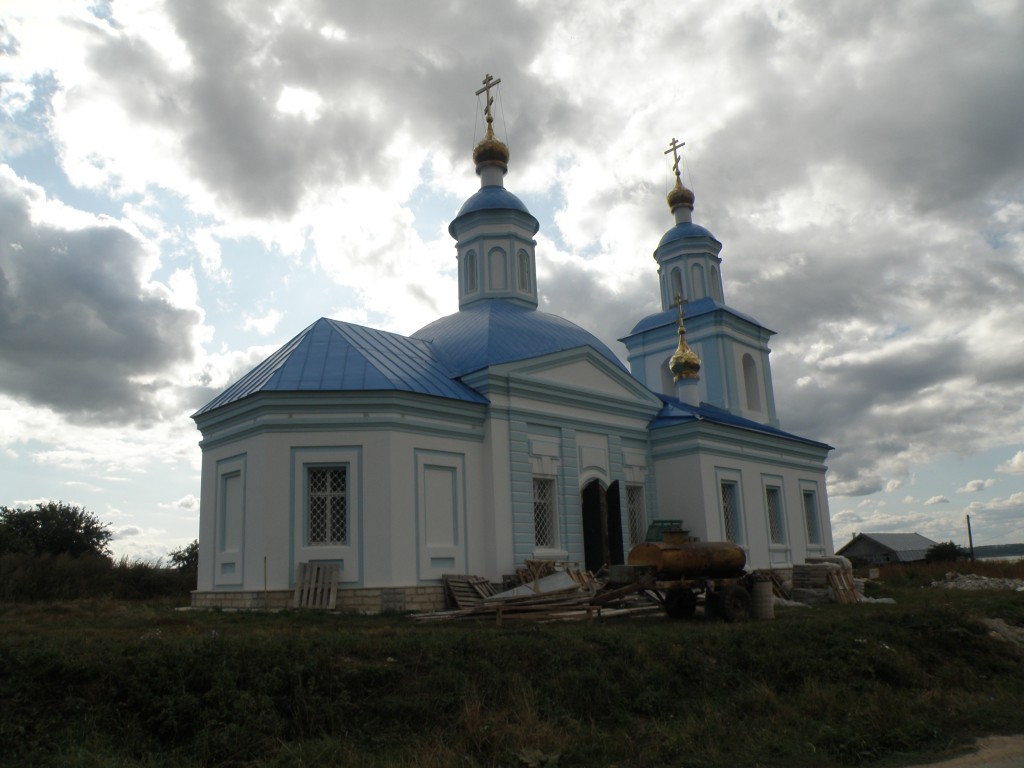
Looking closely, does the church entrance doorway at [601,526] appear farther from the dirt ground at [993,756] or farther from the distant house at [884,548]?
the distant house at [884,548]

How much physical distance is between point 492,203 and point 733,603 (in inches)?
572

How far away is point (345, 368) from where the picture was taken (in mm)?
17938

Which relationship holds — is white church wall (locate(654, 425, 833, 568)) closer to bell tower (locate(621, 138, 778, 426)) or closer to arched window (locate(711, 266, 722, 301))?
bell tower (locate(621, 138, 778, 426))

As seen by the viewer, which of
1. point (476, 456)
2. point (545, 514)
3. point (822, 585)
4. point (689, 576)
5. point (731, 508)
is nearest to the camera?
point (689, 576)

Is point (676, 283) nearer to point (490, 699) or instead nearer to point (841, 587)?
point (841, 587)

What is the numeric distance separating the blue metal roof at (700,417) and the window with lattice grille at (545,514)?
4.66 m

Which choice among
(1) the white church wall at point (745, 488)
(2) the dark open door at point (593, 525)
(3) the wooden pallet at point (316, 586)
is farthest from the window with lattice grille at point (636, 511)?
(3) the wooden pallet at point (316, 586)

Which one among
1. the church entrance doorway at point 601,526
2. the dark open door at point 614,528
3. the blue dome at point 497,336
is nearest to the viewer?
the blue dome at point 497,336

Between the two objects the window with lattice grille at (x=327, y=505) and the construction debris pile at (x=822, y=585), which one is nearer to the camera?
the window with lattice grille at (x=327, y=505)

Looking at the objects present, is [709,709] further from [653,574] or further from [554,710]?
[653,574]

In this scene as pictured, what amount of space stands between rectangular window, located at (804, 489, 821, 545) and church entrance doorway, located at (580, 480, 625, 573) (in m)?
9.83

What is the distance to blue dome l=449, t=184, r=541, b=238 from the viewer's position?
25.0 meters

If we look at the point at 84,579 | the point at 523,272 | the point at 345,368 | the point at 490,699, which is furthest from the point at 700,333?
the point at 490,699

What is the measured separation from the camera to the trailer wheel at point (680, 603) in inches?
594
